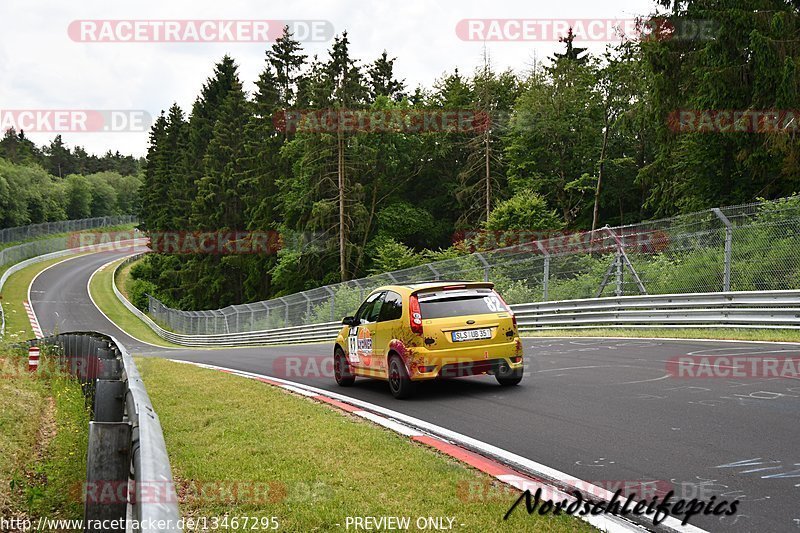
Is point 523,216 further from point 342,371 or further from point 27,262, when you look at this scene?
point 27,262

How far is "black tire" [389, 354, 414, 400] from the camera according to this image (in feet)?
31.5

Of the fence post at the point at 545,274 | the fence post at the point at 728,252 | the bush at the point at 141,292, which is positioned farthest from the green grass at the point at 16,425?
the bush at the point at 141,292

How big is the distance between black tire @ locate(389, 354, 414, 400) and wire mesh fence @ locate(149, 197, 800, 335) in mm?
8753

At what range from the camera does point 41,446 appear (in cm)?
927

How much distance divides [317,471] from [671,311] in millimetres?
13081

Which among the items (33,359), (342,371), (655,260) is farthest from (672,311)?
(33,359)

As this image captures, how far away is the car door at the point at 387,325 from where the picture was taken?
9953mm

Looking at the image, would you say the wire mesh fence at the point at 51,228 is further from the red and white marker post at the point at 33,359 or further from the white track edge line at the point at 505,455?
the white track edge line at the point at 505,455

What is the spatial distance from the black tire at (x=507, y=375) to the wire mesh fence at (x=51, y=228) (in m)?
93.4

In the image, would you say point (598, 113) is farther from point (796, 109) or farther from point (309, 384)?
point (309, 384)

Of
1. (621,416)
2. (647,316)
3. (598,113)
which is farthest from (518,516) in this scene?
(598,113)

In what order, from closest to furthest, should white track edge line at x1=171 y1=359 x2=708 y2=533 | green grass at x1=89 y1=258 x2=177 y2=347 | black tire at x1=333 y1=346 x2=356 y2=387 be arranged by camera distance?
white track edge line at x1=171 y1=359 x2=708 y2=533 < black tire at x1=333 y1=346 x2=356 y2=387 < green grass at x1=89 y1=258 x2=177 y2=347

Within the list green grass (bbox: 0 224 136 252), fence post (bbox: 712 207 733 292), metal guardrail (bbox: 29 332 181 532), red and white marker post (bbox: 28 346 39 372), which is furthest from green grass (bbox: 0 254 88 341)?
metal guardrail (bbox: 29 332 181 532)

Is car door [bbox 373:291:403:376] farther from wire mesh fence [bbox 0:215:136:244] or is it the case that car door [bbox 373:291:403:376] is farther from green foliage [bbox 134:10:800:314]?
wire mesh fence [bbox 0:215:136:244]
